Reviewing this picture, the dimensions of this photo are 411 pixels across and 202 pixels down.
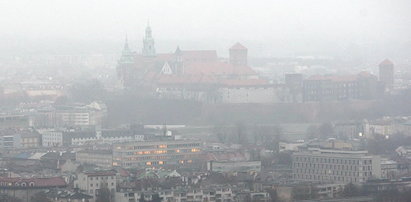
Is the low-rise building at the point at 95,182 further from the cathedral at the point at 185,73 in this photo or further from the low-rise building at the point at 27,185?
the cathedral at the point at 185,73

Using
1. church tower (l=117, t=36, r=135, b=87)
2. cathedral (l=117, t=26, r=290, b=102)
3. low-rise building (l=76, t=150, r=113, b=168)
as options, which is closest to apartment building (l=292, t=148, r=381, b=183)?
low-rise building (l=76, t=150, r=113, b=168)

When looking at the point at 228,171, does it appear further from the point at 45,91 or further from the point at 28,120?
the point at 45,91

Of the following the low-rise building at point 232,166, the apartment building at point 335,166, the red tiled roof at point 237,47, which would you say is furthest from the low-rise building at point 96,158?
the red tiled roof at point 237,47

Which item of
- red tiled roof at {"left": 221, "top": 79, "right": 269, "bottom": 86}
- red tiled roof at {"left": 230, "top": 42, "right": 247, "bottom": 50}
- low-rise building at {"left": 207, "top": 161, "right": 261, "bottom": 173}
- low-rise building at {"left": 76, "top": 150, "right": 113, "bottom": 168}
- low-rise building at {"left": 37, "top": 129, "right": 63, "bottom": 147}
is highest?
red tiled roof at {"left": 230, "top": 42, "right": 247, "bottom": 50}

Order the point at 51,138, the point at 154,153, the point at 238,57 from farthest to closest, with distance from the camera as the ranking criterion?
the point at 238,57
the point at 51,138
the point at 154,153

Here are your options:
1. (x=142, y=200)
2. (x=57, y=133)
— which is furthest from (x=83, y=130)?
(x=142, y=200)

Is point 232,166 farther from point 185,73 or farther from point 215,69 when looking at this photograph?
point 215,69

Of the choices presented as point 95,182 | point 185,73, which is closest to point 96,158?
point 95,182

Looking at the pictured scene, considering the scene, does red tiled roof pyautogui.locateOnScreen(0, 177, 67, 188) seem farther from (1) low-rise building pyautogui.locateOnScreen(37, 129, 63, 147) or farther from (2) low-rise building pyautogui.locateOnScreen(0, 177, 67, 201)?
(1) low-rise building pyautogui.locateOnScreen(37, 129, 63, 147)
